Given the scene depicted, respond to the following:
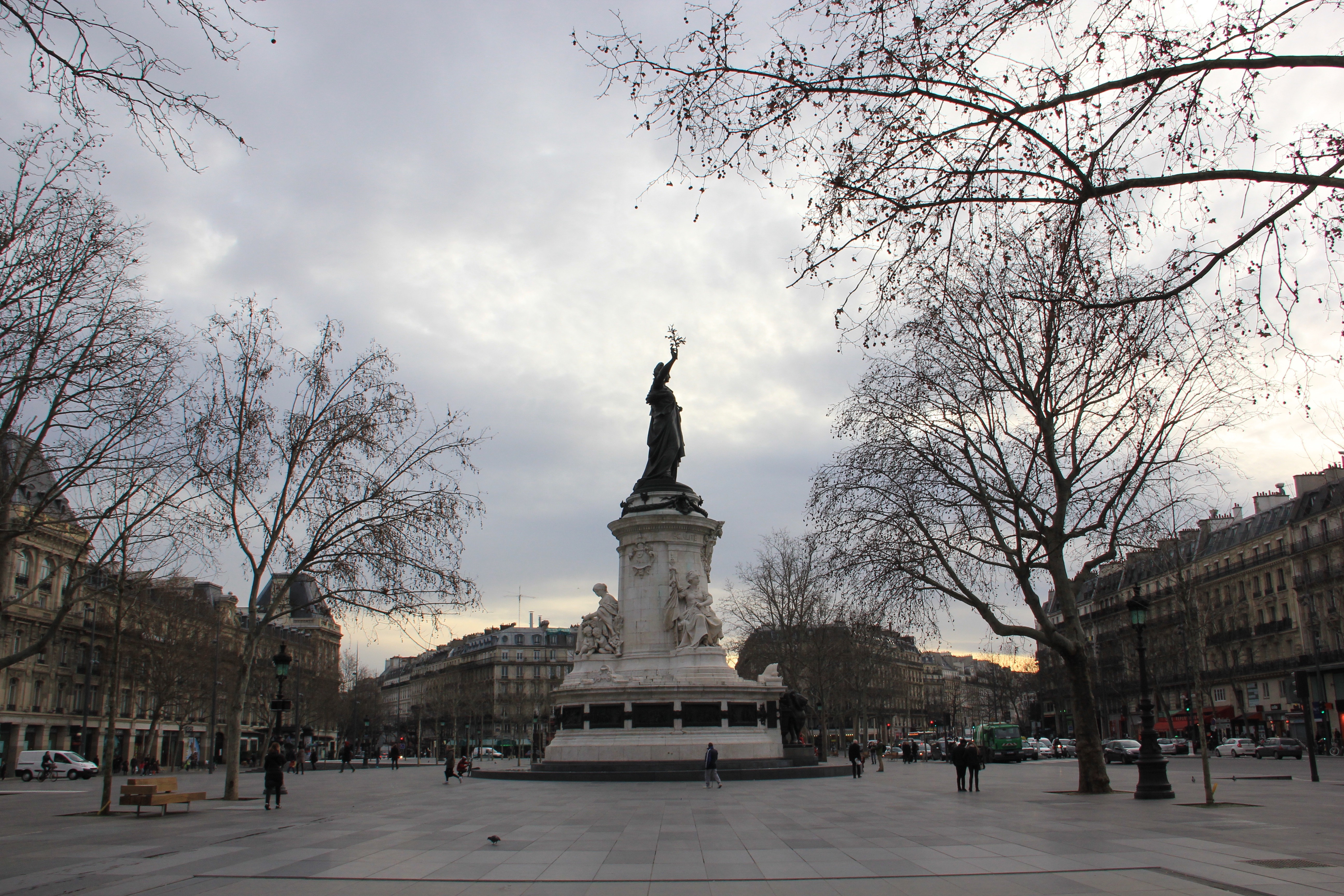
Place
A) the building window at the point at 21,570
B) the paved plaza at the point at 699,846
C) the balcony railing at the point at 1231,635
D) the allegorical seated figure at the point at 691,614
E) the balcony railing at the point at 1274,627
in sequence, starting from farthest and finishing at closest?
the balcony railing at the point at 1231,635 → the balcony railing at the point at 1274,627 → the building window at the point at 21,570 → the allegorical seated figure at the point at 691,614 → the paved plaza at the point at 699,846

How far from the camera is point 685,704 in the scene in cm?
2856

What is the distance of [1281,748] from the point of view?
4053cm

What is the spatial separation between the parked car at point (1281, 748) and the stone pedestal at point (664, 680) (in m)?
24.9

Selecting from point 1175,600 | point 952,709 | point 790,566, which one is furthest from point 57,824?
point 952,709

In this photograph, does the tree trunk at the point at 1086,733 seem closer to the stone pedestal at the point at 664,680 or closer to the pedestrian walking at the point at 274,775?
the stone pedestal at the point at 664,680

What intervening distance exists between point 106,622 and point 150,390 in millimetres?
45438

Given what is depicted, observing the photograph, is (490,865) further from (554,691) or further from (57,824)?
(554,691)

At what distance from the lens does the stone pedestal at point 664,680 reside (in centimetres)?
2844

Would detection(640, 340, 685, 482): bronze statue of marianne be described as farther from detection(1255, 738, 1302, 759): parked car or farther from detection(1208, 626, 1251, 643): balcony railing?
detection(1208, 626, 1251, 643): balcony railing

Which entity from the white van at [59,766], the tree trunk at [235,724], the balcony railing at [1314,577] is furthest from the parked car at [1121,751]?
the white van at [59,766]

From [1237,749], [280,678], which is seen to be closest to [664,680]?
[280,678]

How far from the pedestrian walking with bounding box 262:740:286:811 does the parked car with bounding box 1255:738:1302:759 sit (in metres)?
41.0

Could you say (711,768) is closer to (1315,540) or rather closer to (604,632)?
(604,632)

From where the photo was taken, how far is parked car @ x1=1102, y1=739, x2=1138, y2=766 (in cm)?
4069
